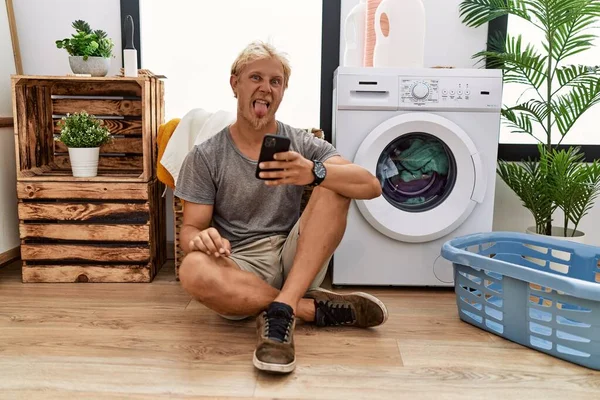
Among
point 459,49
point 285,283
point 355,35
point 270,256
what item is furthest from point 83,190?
point 459,49

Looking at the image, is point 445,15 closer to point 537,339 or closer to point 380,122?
point 380,122

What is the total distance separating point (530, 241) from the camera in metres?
1.93

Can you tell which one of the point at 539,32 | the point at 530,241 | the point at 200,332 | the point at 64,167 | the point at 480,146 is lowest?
the point at 200,332

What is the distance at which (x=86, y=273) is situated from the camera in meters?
2.16

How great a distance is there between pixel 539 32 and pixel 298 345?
1.96m

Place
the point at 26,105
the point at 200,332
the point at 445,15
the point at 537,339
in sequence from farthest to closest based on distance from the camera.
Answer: the point at 445,15 → the point at 26,105 → the point at 200,332 → the point at 537,339

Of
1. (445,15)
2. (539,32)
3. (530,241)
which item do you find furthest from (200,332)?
(539,32)

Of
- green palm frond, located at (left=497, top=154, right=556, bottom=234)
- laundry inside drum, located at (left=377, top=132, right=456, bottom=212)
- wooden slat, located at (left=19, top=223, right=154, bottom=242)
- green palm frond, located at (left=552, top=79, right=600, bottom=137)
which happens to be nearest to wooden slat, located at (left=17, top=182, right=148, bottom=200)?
wooden slat, located at (left=19, top=223, right=154, bottom=242)

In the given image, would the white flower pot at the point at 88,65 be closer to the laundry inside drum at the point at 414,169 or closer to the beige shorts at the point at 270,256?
the beige shorts at the point at 270,256

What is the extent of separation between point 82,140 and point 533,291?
5.73 ft

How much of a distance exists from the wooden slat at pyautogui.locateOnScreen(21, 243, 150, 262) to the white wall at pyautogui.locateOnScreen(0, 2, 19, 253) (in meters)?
0.16

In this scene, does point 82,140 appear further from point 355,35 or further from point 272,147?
point 355,35

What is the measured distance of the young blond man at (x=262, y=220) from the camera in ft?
5.08

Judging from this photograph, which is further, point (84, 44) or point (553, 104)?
point (553, 104)
